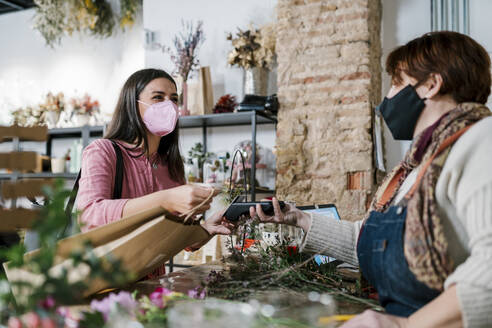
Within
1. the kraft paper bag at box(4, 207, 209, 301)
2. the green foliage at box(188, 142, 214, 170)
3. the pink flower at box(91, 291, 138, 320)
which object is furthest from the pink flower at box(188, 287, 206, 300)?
the green foliage at box(188, 142, 214, 170)

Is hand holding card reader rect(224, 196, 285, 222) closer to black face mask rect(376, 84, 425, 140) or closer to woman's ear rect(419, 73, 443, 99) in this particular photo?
black face mask rect(376, 84, 425, 140)

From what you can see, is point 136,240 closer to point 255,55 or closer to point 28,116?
point 255,55

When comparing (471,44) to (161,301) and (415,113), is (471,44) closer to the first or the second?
(415,113)

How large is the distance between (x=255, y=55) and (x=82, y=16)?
233cm

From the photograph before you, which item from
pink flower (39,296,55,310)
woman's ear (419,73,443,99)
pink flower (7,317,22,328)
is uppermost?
woman's ear (419,73,443,99)

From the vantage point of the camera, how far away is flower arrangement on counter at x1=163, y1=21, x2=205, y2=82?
3.77m

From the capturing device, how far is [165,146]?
81.3 inches

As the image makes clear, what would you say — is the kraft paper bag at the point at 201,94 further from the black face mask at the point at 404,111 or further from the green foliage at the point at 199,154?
the black face mask at the point at 404,111

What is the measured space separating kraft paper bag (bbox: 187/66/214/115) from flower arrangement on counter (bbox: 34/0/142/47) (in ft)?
5.12

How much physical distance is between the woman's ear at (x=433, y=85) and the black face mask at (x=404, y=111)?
3cm

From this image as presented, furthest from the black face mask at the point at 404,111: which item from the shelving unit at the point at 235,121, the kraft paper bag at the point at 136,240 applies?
the shelving unit at the point at 235,121

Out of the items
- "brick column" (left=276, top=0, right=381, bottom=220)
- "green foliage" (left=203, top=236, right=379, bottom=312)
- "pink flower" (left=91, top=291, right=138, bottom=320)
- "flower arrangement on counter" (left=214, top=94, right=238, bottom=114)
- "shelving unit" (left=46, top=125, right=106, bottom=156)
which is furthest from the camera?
"shelving unit" (left=46, top=125, right=106, bottom=156)

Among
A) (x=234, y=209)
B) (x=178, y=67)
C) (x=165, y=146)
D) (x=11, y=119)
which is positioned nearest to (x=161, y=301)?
(x=234, y=209)

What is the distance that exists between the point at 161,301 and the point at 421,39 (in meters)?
0.93
